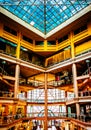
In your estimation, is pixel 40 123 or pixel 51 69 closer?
pixel 51 69

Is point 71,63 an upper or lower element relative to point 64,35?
lower

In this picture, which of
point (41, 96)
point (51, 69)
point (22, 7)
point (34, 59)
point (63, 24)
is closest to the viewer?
point (22, 7)

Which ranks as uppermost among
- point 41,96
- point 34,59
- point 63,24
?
point 63,24

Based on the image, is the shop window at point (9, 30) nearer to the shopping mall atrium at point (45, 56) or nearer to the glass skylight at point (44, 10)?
the shopping mall atrium at point (45, 56)

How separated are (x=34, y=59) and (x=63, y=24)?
8650 millimetres

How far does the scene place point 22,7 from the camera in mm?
23484

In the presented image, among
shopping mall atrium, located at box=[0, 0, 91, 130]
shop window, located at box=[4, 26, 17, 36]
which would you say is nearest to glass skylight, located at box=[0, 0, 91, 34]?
shopping mall atrium, located at box=[0, 0, 91, 130]

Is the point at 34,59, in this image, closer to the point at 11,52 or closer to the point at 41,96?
the point at 11,52

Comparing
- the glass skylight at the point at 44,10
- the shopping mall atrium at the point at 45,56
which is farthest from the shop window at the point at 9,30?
the glass skylight at the point at 44,10

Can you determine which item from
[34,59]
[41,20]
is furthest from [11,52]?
[41,20]

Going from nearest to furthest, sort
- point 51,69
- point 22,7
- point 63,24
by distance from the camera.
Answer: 1. point 22,7
2. point 63,24
3. point 51,69

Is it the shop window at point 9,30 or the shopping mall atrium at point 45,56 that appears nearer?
the shopping mall atrium at point 45,56

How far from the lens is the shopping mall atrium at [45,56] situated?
2186 centimetres

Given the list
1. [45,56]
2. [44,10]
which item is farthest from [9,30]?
[45,56]
